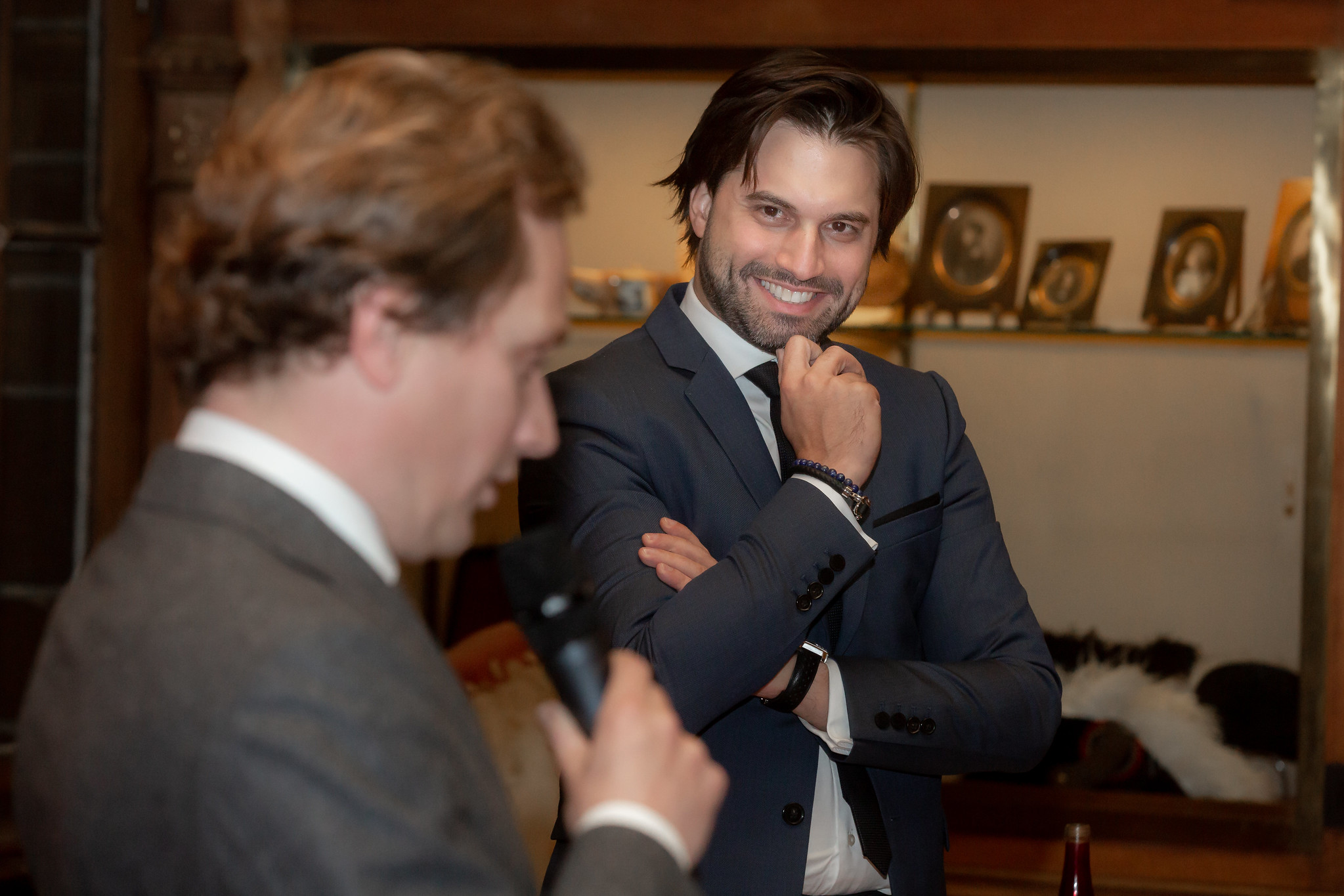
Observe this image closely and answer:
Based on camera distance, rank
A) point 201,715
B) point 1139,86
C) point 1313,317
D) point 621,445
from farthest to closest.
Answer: point 1139,86 → point 1313,317 → point 621,445 → point 201,715

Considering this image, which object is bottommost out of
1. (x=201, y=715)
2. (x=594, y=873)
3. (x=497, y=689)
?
(x=497, y=689)

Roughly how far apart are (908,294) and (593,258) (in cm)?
78

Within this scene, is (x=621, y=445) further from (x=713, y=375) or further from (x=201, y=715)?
(x=201, y=715)

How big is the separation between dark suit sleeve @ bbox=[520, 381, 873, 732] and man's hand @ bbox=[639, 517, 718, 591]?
0.06ft

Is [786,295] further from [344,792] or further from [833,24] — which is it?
[833,24]

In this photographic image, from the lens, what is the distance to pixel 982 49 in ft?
8.98

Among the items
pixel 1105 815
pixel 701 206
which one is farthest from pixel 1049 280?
pixel 701 206

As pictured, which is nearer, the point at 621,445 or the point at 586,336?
the point at 621,445

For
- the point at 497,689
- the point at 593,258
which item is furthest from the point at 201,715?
the point at 593,258

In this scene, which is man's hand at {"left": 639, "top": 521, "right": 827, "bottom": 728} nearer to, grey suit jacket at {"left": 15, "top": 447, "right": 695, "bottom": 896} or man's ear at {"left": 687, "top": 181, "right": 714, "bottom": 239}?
man's ear at {"left": 687, "top": 181, "right": 714, "bottom": 239}

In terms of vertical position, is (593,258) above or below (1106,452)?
above

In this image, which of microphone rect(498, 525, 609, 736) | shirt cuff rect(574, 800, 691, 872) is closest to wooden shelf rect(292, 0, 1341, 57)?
microphone rect(498, 525, 609, 736)

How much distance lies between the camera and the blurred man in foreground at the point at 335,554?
673 mm

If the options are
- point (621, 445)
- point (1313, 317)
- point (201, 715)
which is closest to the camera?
point (201, 715)
